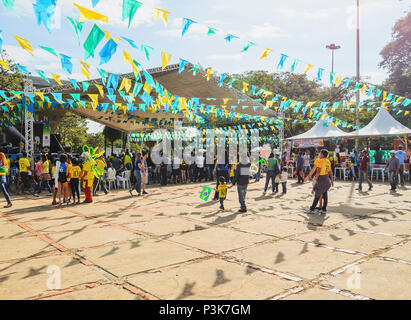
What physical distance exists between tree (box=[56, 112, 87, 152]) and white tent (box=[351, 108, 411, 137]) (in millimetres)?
23322

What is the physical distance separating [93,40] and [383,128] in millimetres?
15875

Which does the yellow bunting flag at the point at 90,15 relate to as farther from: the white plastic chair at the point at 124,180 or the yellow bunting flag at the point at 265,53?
the white plastic chair at the point at 124,180

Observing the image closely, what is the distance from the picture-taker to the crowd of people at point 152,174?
784 centimetres

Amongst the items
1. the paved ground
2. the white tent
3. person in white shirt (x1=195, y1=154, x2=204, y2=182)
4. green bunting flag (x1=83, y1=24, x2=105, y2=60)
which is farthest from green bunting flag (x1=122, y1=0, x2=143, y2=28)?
the white tent

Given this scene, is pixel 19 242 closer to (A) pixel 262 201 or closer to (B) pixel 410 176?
(A) pixel 262 201

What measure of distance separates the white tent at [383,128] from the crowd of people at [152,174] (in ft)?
4.89

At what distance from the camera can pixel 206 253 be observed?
465 cm

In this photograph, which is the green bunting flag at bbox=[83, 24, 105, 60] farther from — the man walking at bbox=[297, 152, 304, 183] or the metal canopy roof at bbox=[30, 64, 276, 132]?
the man walking at bbox=[297, 152, 304, 183]

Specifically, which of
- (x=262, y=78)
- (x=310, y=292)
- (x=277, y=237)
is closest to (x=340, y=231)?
(x=277, y=237)

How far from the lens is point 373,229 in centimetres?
604

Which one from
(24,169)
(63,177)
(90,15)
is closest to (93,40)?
(90,15)

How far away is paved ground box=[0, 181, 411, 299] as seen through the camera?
11.0 feet

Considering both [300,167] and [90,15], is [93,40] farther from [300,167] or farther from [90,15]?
[300,167]

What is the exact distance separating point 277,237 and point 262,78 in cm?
3035
